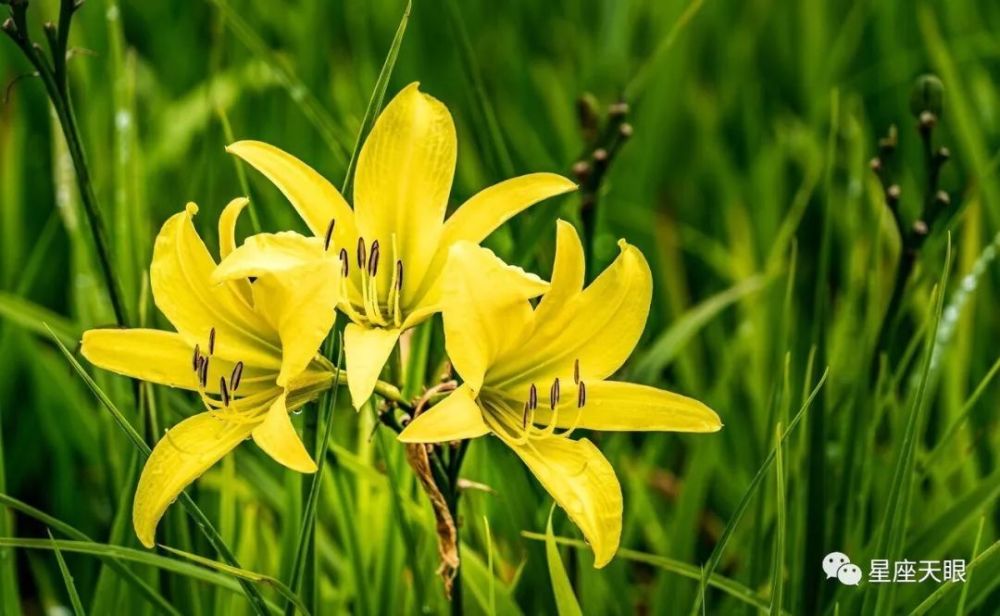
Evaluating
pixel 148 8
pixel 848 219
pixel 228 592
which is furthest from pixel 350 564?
pixel 148 8

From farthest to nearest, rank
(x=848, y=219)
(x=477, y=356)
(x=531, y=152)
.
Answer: (x=531, y=152) < (x=848, y=219) < (x=477, y=356)

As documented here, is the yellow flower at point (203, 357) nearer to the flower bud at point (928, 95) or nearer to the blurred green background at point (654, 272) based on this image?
the blurred green background at point (654, 272)

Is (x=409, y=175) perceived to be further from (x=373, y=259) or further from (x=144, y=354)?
(x=144, y=354)

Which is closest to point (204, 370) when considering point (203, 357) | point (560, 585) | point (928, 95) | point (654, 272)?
point (203, 357)

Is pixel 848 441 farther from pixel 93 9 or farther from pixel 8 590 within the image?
pixel 93 9

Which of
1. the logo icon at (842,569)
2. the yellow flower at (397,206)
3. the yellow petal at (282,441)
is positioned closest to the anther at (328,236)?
the yellow flower at (397,206)

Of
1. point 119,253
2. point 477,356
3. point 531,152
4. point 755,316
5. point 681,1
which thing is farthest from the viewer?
point 681,1

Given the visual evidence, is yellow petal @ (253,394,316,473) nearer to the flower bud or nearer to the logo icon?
the logo icon
